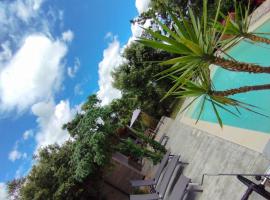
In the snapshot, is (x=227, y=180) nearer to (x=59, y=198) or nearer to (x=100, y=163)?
(x=100, y=163)

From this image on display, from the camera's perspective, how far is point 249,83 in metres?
12.5

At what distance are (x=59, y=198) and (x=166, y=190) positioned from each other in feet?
12.8

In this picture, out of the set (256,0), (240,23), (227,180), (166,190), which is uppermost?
(256,0)

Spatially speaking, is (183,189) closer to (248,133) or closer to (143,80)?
(248,133)

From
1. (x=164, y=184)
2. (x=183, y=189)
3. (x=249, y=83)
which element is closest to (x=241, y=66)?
(x=183, y=189)

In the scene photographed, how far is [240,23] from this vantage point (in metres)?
4.45

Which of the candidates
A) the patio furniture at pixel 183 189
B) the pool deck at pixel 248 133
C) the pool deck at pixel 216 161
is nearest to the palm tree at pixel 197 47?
the pool deck at pixel 216 161

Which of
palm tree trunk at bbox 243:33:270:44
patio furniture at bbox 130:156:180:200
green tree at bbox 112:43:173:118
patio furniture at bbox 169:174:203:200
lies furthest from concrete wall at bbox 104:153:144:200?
palm tree trunk at bbox 243:33:270:44

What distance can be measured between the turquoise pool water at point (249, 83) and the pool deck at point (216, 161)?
75cm

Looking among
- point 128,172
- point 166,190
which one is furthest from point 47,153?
point 166,190

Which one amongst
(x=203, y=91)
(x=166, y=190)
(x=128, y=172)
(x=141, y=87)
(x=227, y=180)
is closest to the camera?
(x=203, y=91)

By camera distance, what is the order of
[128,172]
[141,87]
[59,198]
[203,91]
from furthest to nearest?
[141,87] → [128,172] → [59,198] → [203,91]

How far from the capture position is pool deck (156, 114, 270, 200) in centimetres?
727

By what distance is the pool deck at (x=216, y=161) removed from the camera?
23.8ft
